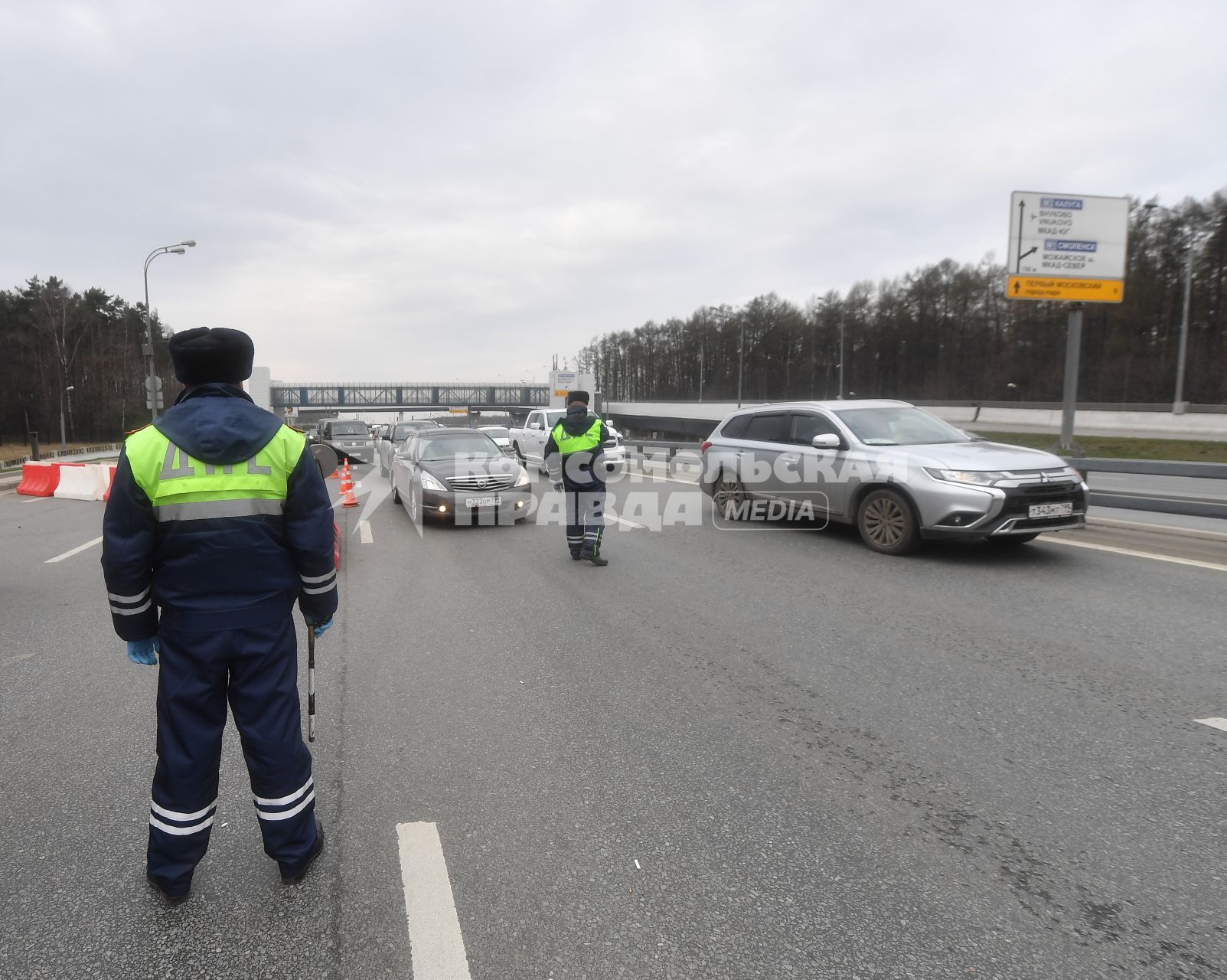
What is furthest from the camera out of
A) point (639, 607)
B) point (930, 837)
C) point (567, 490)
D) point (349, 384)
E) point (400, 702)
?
point (349, 384)

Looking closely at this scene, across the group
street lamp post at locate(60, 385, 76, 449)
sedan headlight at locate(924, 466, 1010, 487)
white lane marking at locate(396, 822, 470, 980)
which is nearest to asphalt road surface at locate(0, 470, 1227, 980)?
white lane marking at locate(396, 822, 470, 980)

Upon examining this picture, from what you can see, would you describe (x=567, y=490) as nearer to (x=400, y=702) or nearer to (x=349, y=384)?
(x=400, y=702)

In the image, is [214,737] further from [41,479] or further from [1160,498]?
[41,479]

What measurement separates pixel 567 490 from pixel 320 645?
3.66m

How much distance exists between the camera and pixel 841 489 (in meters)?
9.04

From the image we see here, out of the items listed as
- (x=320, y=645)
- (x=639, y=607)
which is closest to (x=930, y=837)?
(x=639, y=607)

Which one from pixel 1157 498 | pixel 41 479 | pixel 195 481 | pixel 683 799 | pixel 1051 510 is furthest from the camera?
pixel 41 479

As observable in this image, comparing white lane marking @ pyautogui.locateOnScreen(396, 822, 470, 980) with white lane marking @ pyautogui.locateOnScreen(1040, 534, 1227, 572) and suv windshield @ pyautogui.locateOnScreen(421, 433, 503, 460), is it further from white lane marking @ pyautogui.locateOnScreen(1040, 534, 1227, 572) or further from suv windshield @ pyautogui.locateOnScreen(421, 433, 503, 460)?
suv windshield @ pyautogui.locateOnScreen(421, 433, 503, 460)

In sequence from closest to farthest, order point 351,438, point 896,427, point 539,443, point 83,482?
1. point 896,427
2. point 83,482
3. point 539,443
4. point 351,438

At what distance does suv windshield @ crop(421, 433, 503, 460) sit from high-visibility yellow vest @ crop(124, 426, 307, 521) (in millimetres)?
9789

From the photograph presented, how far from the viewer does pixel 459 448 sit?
12.8 meters

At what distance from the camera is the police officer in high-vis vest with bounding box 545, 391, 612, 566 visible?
8391 millimetres

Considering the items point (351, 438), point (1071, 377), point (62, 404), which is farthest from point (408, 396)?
point (1071, 377)

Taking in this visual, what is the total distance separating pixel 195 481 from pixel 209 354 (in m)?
0.44
